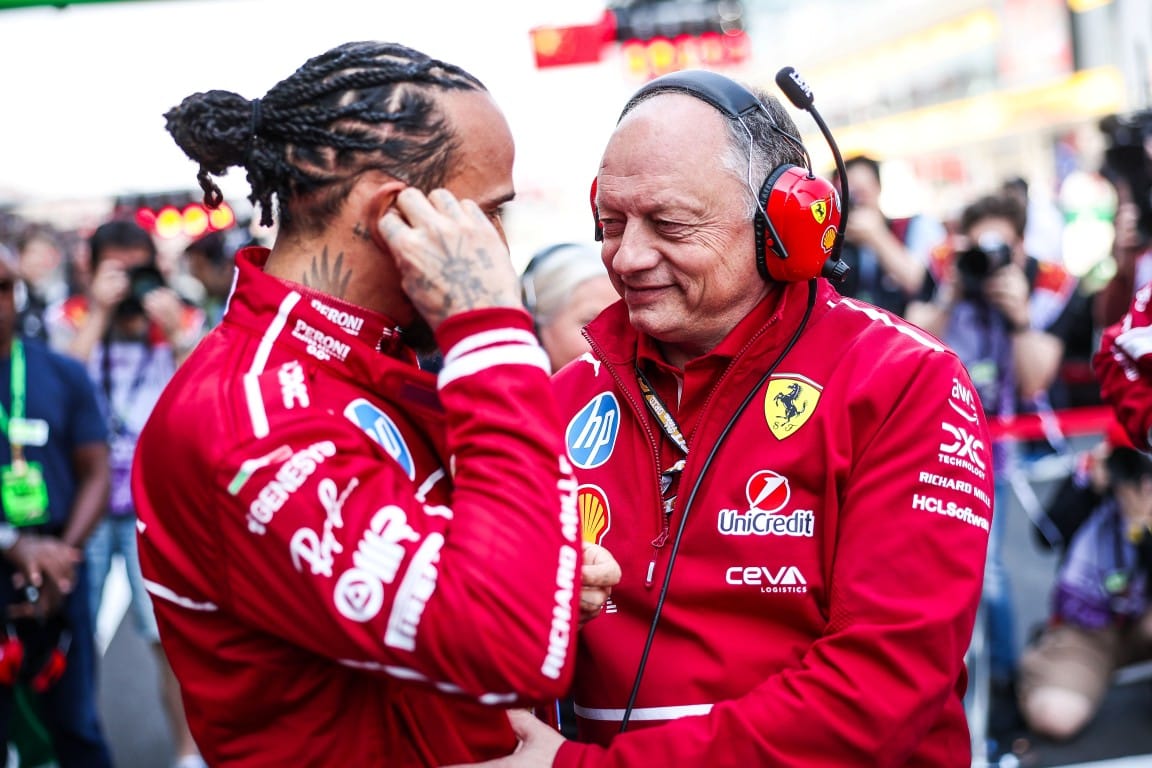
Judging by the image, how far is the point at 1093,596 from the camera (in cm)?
541

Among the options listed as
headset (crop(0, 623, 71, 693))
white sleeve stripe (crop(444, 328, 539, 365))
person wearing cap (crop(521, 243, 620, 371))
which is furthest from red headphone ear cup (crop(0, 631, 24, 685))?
white sleeve stripe (crop(444, 328, 539, 365))

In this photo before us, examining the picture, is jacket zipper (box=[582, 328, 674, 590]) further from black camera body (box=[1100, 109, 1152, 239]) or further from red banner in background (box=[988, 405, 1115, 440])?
black camera body (box=[1100, 109, 1152, 239])

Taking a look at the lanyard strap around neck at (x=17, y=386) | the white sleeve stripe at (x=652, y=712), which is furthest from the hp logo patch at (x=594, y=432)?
the lanyard strap around neck at (x=17, y=386)

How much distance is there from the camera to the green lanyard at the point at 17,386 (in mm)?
4656

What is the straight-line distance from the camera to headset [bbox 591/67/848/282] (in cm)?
206

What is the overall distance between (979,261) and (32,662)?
166 inches

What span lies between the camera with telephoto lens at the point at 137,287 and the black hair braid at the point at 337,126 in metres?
4.45

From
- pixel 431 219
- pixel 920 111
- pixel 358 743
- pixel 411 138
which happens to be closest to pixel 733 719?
pixel 358 743

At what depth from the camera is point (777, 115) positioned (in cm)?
221

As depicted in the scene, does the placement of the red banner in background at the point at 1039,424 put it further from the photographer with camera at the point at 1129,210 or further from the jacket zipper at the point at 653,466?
the jacket zipper at the point at 653,466

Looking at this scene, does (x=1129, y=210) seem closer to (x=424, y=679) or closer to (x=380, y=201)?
(x=380, y=201)

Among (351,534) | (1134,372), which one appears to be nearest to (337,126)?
(351,534)

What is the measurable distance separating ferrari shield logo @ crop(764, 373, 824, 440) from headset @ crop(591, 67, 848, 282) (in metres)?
0.20

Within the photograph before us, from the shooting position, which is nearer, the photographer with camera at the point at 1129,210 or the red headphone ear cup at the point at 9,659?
the red headphone ear cup at the point at 9,659
